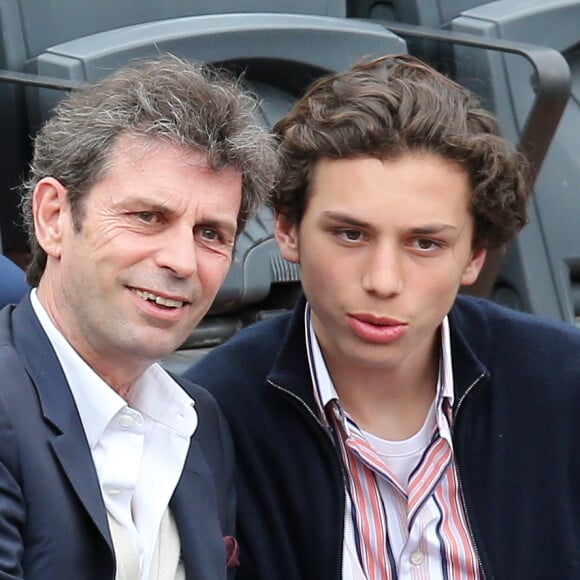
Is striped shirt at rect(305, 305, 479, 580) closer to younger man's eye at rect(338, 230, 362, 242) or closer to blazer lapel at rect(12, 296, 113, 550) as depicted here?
younger man's eye at rect(338, 230, 362, 242)

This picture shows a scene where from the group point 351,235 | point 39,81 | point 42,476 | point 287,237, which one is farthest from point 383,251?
point 39,81

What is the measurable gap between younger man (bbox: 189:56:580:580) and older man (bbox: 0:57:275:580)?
226mm

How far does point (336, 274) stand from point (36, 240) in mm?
388

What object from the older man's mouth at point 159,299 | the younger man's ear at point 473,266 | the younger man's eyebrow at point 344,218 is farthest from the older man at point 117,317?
the younger man's ear at point 473,266

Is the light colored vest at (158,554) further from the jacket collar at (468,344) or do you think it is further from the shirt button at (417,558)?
the jacket collar at (468,344)

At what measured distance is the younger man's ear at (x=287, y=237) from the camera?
1.97 m

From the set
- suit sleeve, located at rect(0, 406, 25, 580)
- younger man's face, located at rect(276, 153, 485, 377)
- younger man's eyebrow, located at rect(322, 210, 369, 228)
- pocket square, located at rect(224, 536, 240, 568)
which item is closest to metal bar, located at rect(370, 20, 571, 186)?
younger man's face, located at rect(276, 153, 485, 377)

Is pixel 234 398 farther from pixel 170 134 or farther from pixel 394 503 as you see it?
pixel 170 134

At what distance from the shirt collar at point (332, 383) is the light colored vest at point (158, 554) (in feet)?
1.12

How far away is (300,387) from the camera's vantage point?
6.37ft

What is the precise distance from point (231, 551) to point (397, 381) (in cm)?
34

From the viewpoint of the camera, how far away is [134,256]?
1565 millimetres

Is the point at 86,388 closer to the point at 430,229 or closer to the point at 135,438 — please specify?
the point at 135,438

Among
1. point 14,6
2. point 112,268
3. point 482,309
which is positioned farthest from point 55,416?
point 14,6
